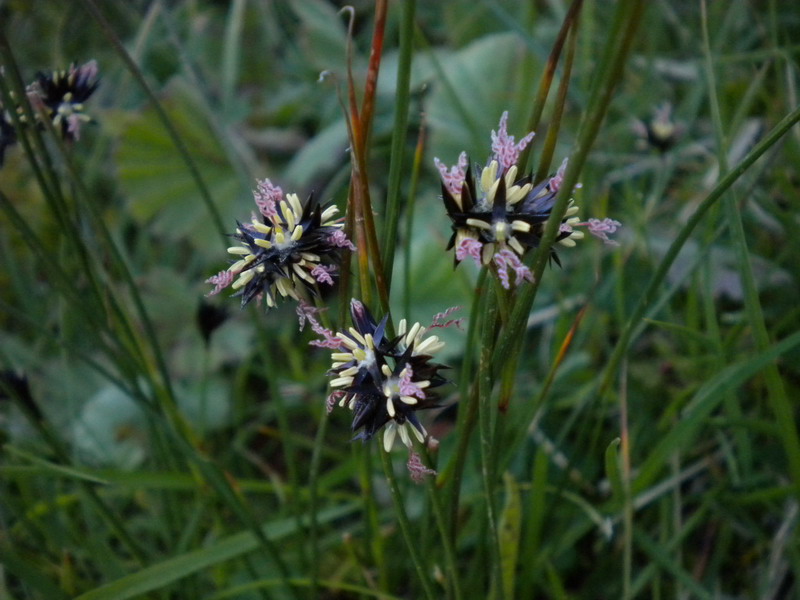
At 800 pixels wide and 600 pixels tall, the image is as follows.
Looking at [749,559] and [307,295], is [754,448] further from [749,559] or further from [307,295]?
[307,295]

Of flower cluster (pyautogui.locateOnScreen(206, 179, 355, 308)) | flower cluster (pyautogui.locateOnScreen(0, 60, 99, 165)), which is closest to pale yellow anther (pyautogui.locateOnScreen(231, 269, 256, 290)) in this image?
flower cluster (pyautogui.locateOnScreen(206, 179, 355, 308))

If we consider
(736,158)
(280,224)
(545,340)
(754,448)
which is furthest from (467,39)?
(280,224)

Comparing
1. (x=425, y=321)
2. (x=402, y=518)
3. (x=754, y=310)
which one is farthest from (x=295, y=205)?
(x=425, y=321)

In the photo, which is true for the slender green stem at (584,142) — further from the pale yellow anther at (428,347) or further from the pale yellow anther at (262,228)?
the pale yellow anther at (262,228)

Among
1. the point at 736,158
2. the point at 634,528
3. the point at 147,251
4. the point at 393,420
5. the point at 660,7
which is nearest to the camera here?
the point at 393,420

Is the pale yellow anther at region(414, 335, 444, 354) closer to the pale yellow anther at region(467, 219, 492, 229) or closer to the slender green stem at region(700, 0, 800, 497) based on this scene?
the pale yellow anther at region(467, 219, 492, 229)
